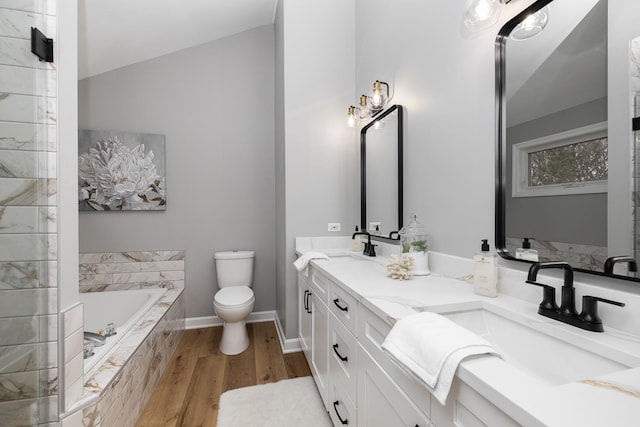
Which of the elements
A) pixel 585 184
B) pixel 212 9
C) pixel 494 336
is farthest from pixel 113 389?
pixel 212 9

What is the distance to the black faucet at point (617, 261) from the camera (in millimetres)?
722

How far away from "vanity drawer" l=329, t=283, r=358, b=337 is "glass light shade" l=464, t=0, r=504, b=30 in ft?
4.09

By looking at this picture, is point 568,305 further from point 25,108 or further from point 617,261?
point 25,108

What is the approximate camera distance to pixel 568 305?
0.79 m

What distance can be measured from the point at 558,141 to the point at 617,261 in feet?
1.31

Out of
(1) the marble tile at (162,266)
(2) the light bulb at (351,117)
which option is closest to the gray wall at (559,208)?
(2) the light bulb at (351,117)

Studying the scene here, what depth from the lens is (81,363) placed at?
1.19 meters

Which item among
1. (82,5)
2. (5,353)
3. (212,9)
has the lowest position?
(5,353)

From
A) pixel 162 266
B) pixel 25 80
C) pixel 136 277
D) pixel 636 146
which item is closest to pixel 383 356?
pixel 636 146

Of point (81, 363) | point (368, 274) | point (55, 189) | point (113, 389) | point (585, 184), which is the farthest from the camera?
point (368, 274)

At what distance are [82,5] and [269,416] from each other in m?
3.12

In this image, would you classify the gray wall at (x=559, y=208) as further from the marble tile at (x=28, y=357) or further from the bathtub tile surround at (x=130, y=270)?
the bathtub tile surround at (x=130, y=270)

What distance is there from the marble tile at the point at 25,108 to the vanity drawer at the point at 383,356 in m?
1.37

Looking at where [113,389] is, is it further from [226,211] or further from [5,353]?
[226,211]
